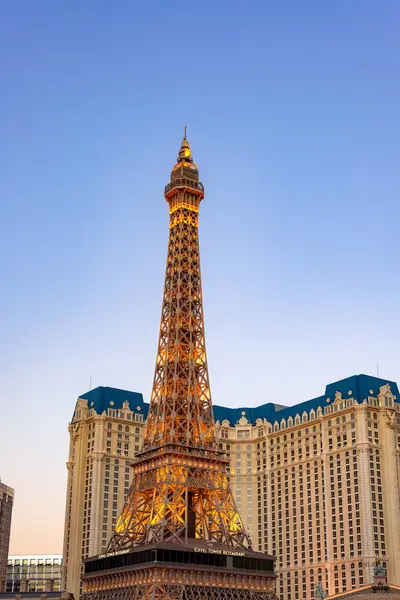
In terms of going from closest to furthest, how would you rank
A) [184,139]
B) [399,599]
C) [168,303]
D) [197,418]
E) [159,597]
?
[399,599], [159,597], [197,418], [168,303], [184,139]

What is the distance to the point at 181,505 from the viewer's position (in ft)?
463

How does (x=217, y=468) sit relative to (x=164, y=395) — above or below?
below

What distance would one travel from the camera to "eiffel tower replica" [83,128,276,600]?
134875 millimetres

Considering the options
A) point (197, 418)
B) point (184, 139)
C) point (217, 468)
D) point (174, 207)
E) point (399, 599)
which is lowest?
point (399, 599)

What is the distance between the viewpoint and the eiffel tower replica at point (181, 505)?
13488 centimetres

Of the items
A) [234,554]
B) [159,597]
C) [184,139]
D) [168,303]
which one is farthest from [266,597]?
[184,139]

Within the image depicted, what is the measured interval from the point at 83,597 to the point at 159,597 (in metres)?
24.8

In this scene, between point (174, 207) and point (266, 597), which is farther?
point (174, 207)

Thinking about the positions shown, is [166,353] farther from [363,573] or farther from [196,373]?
[363,573]

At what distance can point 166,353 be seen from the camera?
161m

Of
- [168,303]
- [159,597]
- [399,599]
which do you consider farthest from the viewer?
[168,303]

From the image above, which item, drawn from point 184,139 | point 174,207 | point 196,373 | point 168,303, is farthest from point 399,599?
point 184,139

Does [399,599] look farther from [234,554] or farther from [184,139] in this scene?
[184,139]

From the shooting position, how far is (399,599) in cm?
11575
